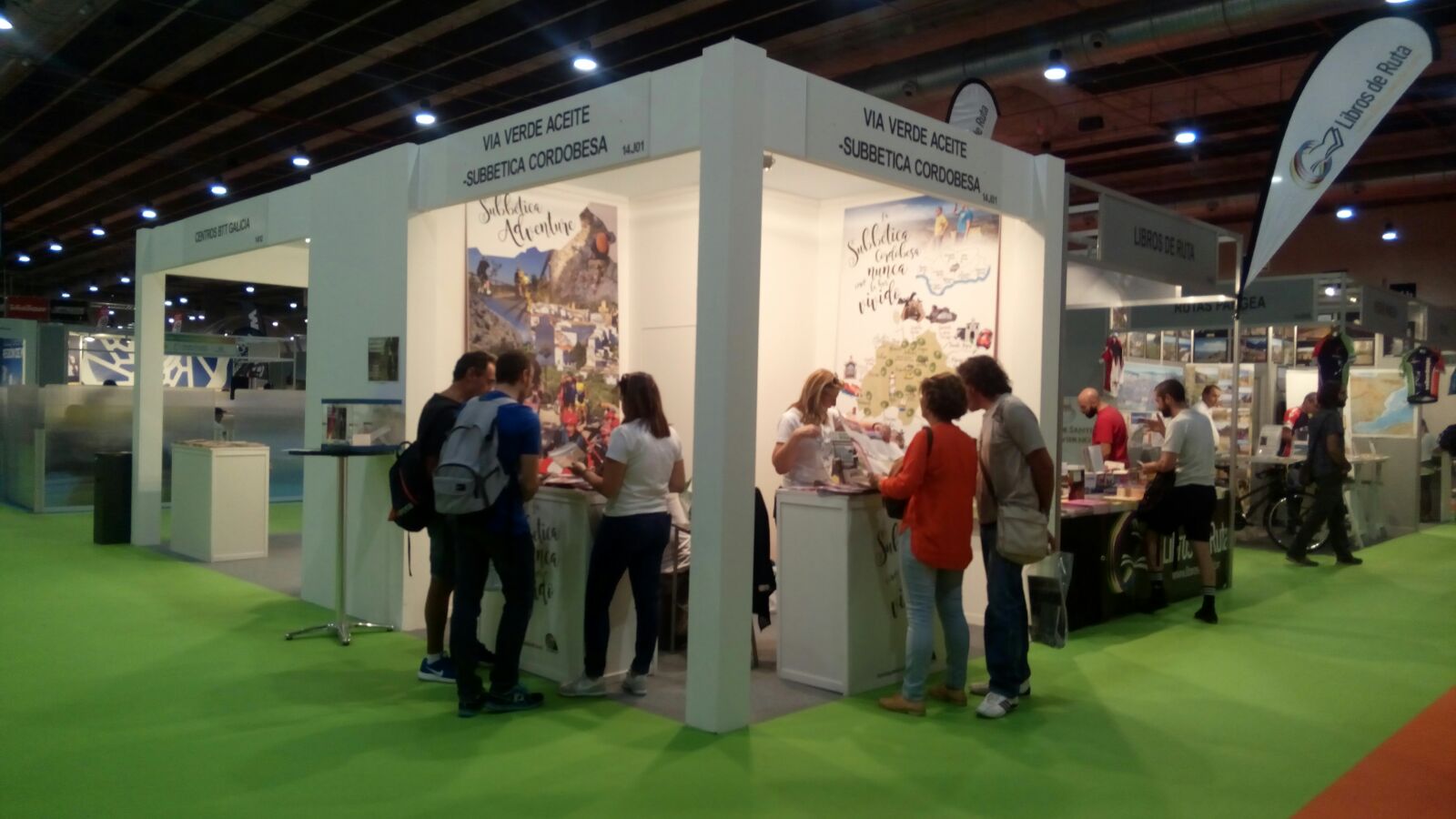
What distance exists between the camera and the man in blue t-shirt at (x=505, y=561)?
4156 millimetres

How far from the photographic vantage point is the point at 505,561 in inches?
165

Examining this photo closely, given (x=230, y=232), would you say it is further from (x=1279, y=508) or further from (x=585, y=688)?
(x=1279, y=508)

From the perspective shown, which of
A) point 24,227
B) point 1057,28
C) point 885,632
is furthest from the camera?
point 24,227

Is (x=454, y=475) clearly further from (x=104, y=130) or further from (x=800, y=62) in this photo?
(x=104, y=130)

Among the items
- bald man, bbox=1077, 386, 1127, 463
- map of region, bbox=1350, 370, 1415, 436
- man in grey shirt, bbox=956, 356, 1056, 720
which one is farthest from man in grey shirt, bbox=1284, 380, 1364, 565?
man in grey shirt, bbox=956, 356, 1056, 720

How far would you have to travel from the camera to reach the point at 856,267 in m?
6.64

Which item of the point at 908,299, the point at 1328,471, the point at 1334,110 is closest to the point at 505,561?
the point at 908,299

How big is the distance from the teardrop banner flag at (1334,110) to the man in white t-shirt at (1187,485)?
0.94 meters

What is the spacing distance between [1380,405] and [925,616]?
1002 centimetres

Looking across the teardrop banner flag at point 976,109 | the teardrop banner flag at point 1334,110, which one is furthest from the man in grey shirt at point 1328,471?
the teardrop banner flag at point 976,109

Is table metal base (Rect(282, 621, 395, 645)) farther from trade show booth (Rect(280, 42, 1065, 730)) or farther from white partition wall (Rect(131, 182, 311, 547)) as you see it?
white partition wall (Rect(131, 182, 311, 547))

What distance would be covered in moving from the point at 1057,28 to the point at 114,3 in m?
7.49

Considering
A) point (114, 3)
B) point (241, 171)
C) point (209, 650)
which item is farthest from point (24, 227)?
point (209, 650)

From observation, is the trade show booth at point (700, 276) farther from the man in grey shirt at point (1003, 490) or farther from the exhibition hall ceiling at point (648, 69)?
the exhibition hall ceiling at point (648, 69)
